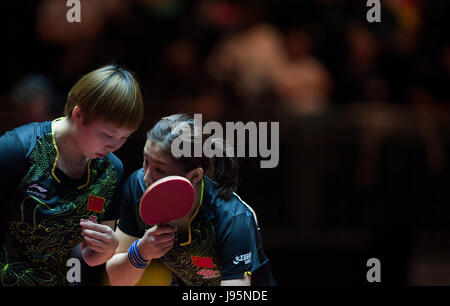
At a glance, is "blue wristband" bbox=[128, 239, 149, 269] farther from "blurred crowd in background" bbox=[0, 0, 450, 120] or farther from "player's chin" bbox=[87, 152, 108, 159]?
"blurred crowd in background" bbox=[0, 0, 450, 120]

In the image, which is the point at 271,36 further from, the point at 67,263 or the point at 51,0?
the point at 67,263

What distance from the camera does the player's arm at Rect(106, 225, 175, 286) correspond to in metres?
2.41

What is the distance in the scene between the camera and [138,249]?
8.02 feet

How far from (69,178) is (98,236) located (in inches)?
9.5

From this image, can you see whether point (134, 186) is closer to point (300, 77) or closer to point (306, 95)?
point (300, 77)

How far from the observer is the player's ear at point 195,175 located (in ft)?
8.02

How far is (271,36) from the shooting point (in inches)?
177

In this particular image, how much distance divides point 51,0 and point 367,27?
2171 mm

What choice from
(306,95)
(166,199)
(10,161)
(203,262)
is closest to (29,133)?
(10,161)

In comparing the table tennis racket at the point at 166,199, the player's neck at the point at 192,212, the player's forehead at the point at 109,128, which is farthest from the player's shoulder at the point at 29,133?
the player's neck at the point at 192,212

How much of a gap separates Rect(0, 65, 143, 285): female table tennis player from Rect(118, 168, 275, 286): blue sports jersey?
81mm

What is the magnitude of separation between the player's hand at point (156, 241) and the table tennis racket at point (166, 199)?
61 mm
